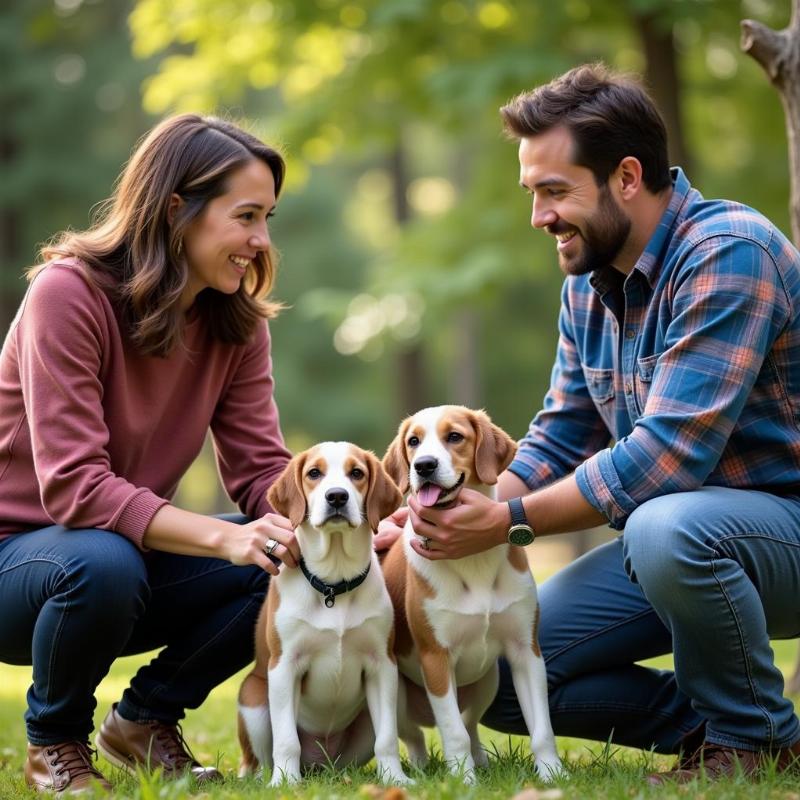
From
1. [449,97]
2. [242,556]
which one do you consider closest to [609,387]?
[242,556]

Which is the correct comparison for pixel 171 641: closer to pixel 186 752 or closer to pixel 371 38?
pixel 186 752

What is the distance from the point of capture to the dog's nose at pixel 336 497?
13.7ft

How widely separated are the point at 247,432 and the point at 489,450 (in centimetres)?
116

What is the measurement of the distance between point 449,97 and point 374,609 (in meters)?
6.45

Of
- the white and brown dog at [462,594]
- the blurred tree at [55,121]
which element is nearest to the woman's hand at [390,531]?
the white and brown dog at [462,594]

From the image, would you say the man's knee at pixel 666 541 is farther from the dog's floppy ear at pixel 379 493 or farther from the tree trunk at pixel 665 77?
the tree trunk at pixel 665 77

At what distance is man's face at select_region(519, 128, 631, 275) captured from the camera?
4215 mm

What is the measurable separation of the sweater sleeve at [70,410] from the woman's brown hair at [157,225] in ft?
0.53

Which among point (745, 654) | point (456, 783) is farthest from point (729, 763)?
point (456, 783)

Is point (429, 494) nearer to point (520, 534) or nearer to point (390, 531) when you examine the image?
point (520, 534)

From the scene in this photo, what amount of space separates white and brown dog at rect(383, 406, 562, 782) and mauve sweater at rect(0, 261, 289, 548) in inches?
32.4

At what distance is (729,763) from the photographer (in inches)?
148

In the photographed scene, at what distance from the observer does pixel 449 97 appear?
384 inches

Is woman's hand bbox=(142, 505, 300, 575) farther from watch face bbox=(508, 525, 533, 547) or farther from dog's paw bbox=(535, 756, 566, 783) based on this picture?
dog's paw bbox=(535, 756, 566, 783)
